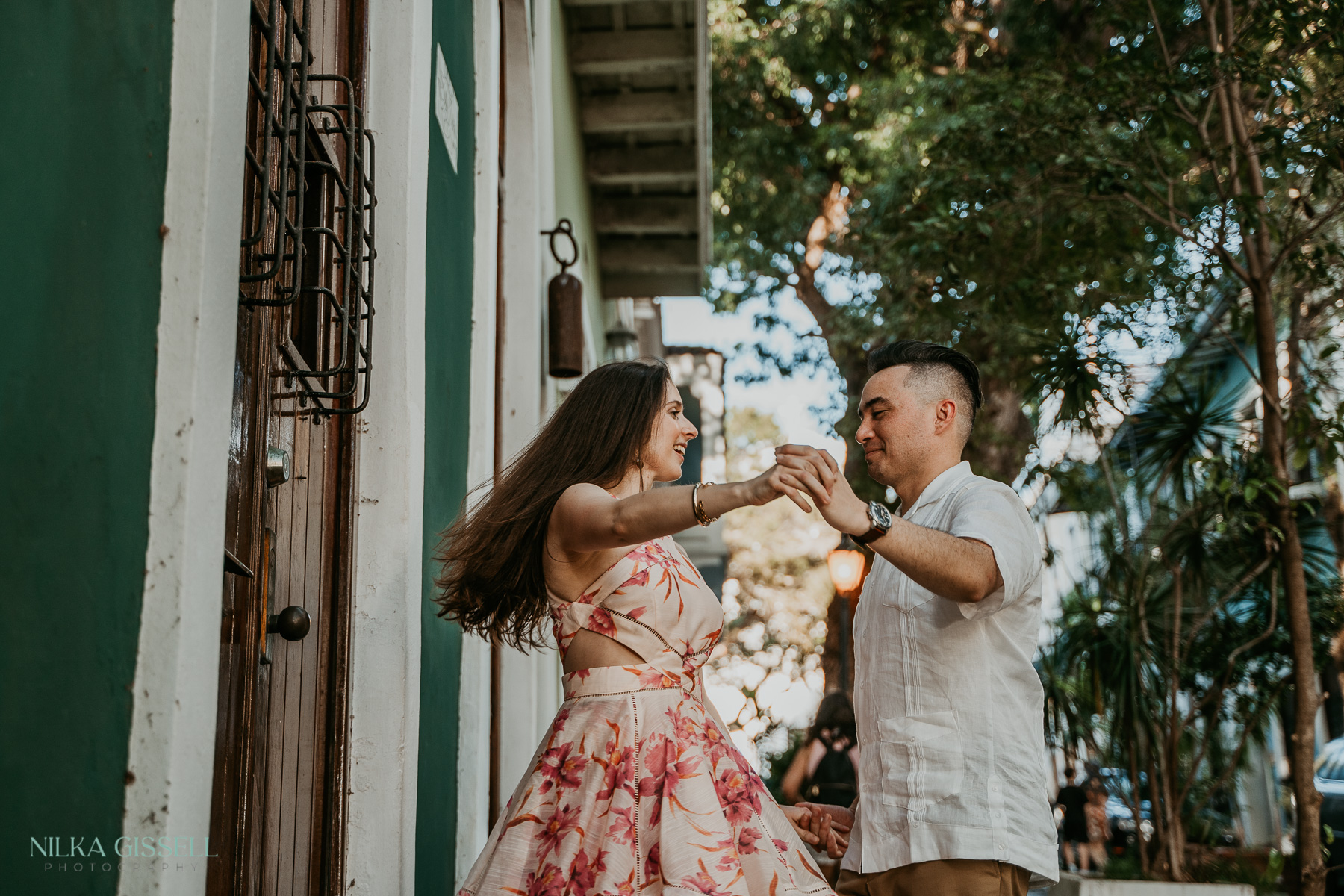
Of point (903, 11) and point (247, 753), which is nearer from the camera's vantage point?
→ point (247, 753)

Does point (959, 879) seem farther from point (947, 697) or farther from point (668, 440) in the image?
point (668, 440)

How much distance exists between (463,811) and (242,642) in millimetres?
1663

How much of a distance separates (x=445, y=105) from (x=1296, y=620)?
4824 millimetres

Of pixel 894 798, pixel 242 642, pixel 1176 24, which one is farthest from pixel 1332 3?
pixel 242 642

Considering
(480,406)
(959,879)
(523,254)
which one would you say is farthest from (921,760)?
(523,254)

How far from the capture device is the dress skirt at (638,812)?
242cm

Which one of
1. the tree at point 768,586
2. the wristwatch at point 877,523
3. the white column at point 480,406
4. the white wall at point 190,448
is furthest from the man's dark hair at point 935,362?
the tree at point 768,586

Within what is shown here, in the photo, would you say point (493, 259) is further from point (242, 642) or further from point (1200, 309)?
point (1200, 309)

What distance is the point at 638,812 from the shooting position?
249 cm

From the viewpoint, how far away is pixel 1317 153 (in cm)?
646

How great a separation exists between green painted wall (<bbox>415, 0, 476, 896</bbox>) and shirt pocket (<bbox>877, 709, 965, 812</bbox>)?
4.14 ft

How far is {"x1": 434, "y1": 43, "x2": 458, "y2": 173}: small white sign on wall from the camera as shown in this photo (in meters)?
3.82

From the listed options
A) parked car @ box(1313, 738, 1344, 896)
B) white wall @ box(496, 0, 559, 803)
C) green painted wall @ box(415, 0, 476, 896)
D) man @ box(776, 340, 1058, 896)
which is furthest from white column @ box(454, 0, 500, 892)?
parked car @ box(1313, 738, 1344, 896)

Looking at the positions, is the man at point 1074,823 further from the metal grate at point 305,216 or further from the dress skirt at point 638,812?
the metal grate at point 305,216
